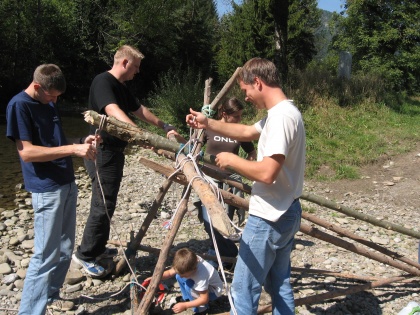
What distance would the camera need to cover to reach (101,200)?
3.96m

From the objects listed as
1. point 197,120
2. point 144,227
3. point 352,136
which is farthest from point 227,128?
point 352,136

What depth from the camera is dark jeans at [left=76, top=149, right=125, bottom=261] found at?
394 cm

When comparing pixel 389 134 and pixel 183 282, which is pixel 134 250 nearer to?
pixel 183 282

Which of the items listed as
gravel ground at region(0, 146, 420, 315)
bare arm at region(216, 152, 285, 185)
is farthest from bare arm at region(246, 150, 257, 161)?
bare arm at region(216, 152, 285, 185)

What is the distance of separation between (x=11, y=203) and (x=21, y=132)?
5.00 metres

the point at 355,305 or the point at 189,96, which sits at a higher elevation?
the point at 189,96

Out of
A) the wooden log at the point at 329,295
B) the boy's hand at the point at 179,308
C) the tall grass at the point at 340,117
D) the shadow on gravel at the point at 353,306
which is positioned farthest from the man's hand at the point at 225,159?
the tall grass at the point at 340,117

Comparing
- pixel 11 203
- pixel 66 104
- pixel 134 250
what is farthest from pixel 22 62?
pixel 134 250

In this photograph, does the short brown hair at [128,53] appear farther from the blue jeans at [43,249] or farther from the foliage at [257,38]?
the foliage at [257,38]

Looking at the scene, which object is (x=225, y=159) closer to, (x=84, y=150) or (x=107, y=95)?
(x=84, y=150)

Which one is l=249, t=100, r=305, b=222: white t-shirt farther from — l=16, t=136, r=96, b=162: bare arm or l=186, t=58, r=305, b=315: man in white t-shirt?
l=16, t=136, r=96, b=162: bare arm

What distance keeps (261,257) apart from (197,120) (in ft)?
3.93

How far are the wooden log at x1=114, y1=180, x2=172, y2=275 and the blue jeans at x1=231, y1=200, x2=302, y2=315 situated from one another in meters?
1.31

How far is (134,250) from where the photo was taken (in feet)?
13.6
